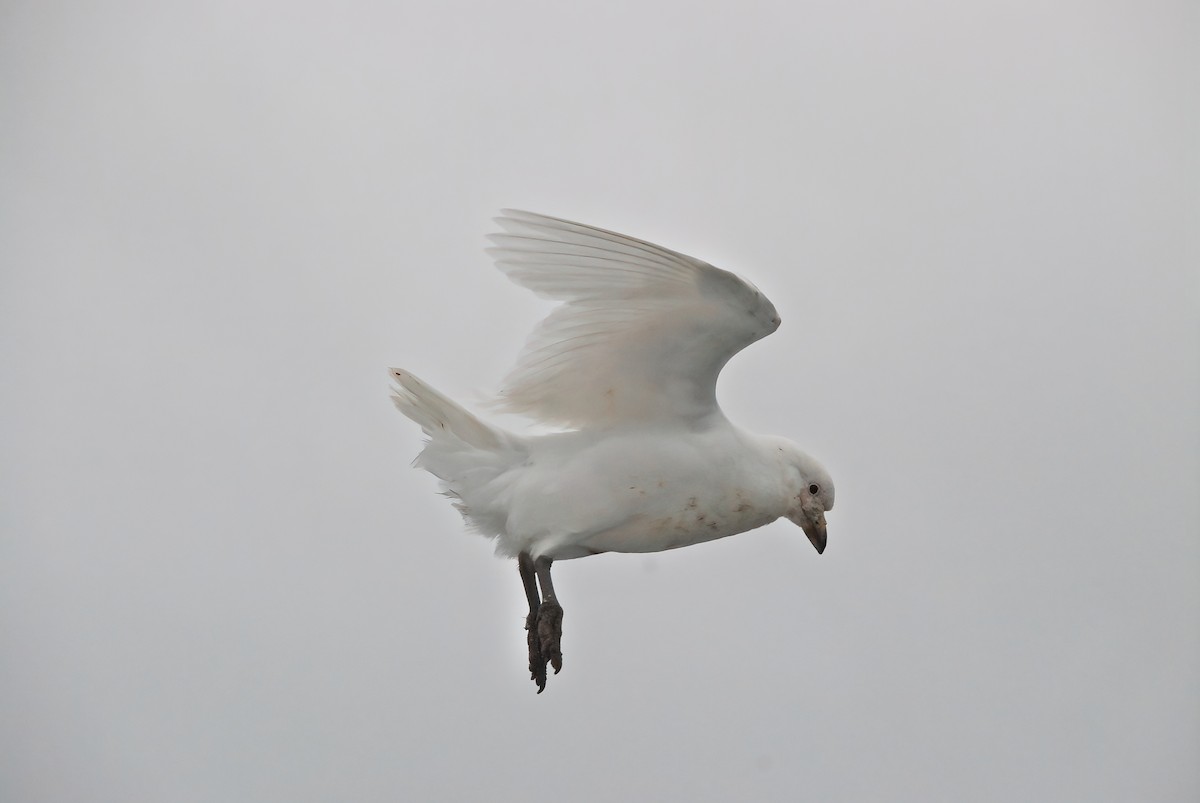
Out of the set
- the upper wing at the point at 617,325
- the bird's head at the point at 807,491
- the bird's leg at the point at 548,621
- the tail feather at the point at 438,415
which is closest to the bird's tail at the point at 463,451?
the tail feather at the point at 438,415

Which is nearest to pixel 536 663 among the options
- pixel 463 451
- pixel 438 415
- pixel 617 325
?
pixel 463 451

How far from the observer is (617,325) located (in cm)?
498

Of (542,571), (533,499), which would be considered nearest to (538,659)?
(542,571)

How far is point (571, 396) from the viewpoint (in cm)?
521

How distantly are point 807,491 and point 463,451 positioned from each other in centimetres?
154

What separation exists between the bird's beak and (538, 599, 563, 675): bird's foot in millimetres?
1174

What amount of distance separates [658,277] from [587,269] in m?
0.28

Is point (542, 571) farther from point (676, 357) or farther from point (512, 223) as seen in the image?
point (512, 223)

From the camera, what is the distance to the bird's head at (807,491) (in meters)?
5.34

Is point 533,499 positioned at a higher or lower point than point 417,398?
lower

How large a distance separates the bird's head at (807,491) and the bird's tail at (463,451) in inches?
47.2

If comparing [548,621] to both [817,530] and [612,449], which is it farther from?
[817,530]

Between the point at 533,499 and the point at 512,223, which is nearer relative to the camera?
the point at 512,223

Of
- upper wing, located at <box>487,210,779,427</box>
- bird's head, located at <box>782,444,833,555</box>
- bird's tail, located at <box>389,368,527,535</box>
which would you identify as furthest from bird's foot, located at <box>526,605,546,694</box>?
bird's head, located at <box>782,444,833,555</box>
